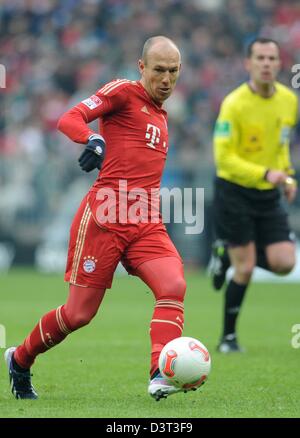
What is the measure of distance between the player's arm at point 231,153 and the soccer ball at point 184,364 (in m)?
3.28

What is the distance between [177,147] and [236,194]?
34.3 feet

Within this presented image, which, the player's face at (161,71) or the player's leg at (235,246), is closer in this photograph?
the player's face at (161,71)

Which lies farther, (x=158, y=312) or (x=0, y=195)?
(x=0, y=195)

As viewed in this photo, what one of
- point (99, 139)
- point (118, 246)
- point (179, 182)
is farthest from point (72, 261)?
point (179, 182)

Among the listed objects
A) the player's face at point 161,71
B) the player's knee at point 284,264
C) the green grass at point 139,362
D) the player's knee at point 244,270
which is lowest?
the green grass at point 139,362

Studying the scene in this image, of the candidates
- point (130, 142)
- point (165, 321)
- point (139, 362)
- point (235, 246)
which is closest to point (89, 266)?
point (165, 321)

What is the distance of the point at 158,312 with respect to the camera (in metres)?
6.56

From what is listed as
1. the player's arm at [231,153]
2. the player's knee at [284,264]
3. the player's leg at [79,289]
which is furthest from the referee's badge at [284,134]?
the player's leg at [79,289]

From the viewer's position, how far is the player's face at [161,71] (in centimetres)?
673

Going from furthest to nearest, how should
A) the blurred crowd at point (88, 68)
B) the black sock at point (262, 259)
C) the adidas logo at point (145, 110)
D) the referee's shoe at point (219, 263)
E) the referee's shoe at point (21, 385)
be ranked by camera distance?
the blurred crowd at point (88, 68)
the referee's shoe at point (219, 263)
the black sock at point (262, 259)
the adidas logo at point (145, 110)
the referee's shoe at point (21, 385)

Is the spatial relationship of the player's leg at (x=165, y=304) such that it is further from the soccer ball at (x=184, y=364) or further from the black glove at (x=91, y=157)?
the black glove at (x=91, y=157)

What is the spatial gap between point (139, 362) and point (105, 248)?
7.71 ft

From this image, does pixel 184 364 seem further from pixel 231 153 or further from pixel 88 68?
pixel 88 68
